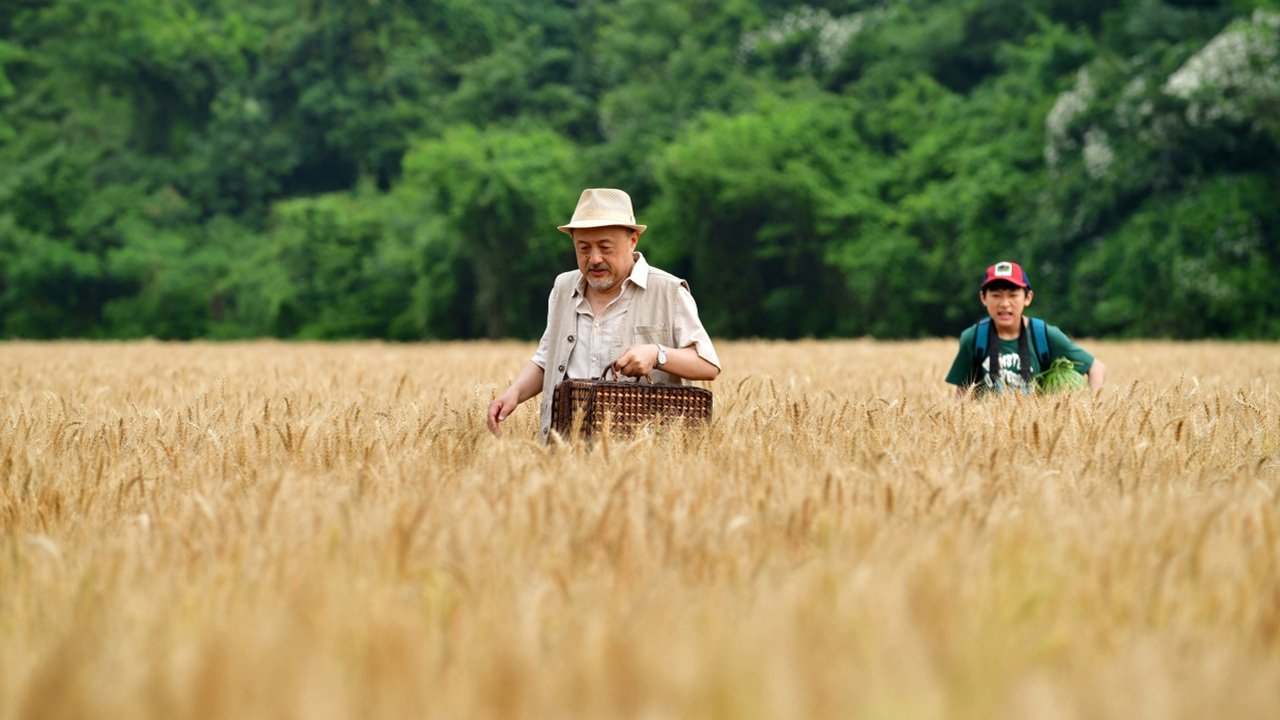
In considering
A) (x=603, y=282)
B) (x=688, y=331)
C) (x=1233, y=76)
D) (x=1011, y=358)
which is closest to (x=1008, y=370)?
(x=1011, y=358)

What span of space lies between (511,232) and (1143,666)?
3374 cm

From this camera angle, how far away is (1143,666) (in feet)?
5.10

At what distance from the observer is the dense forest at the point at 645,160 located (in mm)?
25922

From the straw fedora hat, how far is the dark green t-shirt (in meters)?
2.07

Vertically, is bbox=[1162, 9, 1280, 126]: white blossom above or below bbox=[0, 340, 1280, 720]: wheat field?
above

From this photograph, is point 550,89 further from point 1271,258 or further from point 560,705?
point 560,705

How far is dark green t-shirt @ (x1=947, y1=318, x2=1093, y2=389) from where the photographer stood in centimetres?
593

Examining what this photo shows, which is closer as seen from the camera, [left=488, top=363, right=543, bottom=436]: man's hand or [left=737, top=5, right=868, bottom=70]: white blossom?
[left=488, top=363, right=543, bottom=436]: man's hand

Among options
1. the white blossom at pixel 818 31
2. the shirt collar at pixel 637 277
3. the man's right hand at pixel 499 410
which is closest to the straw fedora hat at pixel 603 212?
the shirt collar at pixel 637 277

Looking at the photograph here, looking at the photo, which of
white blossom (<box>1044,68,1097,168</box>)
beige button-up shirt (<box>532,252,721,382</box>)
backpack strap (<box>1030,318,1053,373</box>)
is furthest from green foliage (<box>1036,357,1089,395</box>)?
white blossom (<box>1044,68,1097,168</box>)

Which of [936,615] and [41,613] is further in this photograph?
[41,613]

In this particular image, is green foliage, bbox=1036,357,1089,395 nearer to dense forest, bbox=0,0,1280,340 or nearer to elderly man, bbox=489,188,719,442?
elderly man, bbox=489,188,719,442

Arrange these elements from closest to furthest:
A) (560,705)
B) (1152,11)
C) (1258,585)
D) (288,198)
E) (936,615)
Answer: (560,705), (936,615), (1258,585), (1152,11), (288,198)

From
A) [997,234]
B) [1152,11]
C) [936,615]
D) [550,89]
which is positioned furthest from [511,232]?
Result: [936,615]
